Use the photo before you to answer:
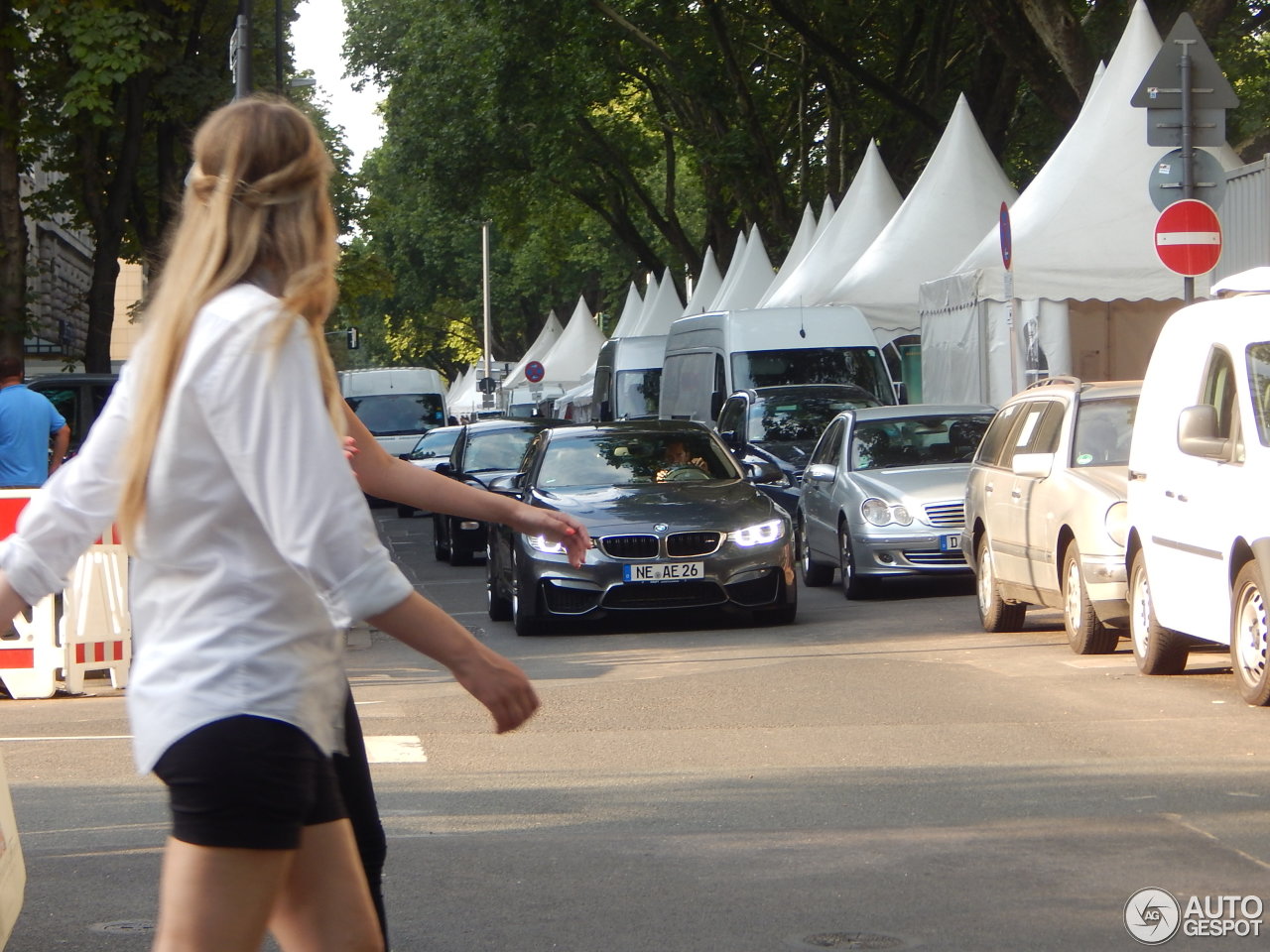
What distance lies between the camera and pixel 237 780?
2707mm

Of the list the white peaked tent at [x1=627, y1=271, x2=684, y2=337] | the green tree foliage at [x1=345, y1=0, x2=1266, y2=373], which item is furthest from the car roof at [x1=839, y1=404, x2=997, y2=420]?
the white peaked tent at [x1=627, y1=271, x2=684, y2=337]

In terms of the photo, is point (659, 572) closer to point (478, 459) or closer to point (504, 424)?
point (478, 459)

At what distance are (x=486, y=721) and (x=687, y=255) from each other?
121 ft

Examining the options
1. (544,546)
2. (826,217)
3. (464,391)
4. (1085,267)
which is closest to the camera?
(544,546)

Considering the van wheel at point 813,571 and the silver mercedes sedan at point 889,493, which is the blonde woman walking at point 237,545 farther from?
the van wheel at point 813,571

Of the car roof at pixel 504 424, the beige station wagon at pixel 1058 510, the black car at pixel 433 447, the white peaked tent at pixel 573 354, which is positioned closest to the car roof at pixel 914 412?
the beige station wagon at pixel 1058 510

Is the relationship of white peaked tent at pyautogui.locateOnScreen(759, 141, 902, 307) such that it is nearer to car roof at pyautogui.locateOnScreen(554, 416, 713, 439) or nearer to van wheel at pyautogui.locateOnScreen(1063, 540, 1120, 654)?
car roof at pyautogui.locateOnScreen(554, 416, 713, 439)

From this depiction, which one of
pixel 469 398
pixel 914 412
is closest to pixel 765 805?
pixel 914 412

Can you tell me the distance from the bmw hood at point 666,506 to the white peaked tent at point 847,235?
15.9m

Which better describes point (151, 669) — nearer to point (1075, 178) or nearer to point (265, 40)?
point (1075, 178)

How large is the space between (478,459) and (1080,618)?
43.6 feet

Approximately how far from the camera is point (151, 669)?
2727mm

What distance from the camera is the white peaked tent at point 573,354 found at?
6216cm

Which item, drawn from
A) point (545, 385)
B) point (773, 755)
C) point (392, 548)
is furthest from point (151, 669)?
point (545, 385)
